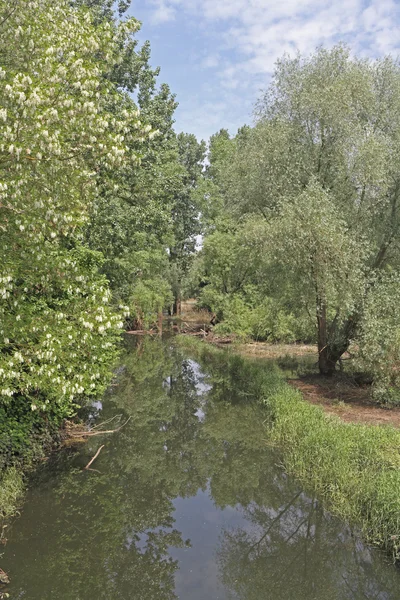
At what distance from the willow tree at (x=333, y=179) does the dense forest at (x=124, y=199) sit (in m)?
0.08

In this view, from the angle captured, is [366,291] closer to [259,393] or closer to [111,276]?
[259,393]

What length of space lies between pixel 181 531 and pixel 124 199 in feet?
62.2

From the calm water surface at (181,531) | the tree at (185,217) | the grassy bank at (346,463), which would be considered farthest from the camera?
the tree at (185,217)

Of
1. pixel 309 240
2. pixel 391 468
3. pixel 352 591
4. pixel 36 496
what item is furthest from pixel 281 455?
pixel 309 240

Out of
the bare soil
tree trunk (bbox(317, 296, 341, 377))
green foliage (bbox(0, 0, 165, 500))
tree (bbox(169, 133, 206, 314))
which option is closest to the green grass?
green foliage (bbox(0, 0, 165, 500))

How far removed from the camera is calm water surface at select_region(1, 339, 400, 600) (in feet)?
31.9

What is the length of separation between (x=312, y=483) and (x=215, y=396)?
12667mm

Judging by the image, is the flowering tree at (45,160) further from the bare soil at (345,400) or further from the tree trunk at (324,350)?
the tree trunk at (324,350)

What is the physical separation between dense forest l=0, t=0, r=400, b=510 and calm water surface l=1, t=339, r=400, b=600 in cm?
229

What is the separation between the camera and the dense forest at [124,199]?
9.98 metres

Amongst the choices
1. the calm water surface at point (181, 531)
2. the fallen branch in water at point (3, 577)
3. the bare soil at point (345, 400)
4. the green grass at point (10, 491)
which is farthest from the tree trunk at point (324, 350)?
the fallen branch in water at point (3, 577)

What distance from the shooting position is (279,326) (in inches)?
1666

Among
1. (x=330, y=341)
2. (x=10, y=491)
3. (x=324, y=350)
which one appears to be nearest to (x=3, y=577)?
(x=10, y=491)

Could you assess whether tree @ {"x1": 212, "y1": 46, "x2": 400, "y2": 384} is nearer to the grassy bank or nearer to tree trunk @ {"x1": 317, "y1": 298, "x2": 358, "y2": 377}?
tree trunk @ {"x1": 317, "y1": 298, "x2": 358, "y2": 377}
